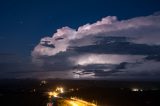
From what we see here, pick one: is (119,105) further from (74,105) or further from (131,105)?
(74,105)

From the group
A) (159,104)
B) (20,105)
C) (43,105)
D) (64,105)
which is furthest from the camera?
(159,104)

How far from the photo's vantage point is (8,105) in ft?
389

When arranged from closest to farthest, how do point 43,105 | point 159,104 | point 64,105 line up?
point 64,105, point 43,105, point 159,104

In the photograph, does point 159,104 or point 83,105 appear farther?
point 159,104

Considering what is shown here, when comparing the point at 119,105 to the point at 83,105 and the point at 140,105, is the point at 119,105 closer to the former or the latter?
the point at 140,105

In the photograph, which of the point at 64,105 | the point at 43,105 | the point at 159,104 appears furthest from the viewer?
the point at 159,104

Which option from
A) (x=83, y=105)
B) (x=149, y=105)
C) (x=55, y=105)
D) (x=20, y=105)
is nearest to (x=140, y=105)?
(x=149, y=105)

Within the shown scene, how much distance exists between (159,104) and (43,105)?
47.4 metres

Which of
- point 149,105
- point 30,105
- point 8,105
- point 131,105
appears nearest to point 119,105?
point 131,105

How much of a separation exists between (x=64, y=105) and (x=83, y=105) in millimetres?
6230

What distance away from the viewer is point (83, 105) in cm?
10225

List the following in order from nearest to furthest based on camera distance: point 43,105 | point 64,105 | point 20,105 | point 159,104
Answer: point 64,105
point 43,105
point 20,105
point 159,104

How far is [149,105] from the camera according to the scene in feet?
396

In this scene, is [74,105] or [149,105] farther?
[149,105]
